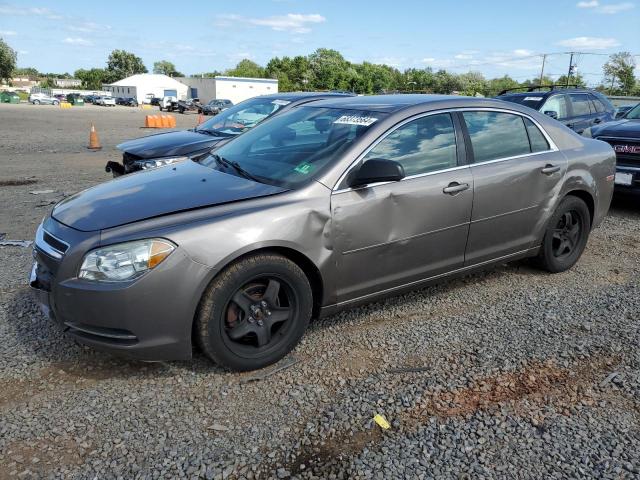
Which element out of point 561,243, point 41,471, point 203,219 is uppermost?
point 203,219

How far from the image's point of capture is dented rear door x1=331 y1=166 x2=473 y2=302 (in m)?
3.36

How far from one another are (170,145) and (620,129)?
21.1 ft

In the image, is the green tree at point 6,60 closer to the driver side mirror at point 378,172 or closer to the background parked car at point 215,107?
the background parked car at point 215,107

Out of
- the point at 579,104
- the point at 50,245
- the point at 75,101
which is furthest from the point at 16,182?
the point at 75,101

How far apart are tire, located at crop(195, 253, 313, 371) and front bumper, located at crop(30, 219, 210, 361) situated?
122 millimetres

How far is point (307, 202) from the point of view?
10.5ft

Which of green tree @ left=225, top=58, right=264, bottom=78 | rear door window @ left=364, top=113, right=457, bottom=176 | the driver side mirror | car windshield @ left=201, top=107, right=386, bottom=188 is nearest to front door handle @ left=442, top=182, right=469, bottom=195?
rear door window @ left=364, top=113, right=457, bottom=176

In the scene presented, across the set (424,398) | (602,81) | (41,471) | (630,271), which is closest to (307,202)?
(424,398)

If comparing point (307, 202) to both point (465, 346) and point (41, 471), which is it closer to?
point (465, 346)

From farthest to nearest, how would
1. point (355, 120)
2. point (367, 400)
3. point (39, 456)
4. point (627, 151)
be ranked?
1. point (627, 151)
2. point (355, 120)
3. point (367, 400)
4. point (39, 456)

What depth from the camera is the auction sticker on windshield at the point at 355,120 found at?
3680 mm

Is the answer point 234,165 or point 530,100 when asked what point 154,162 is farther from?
point 530,100

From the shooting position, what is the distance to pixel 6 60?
283 feet

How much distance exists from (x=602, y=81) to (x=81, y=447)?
68.6 metres
